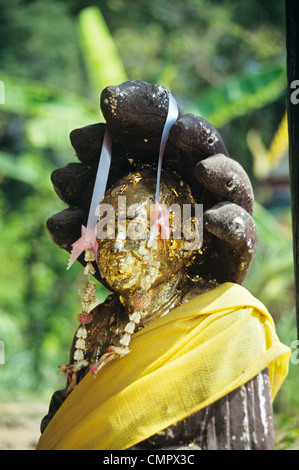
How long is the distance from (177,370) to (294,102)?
105cm

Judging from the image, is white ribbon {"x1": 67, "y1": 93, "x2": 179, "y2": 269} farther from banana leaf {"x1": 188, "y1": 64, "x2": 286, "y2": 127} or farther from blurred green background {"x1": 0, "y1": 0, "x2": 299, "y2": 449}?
banana leaf {"x1": 188, "y1": 64, "x2": 286, "y2": 127}

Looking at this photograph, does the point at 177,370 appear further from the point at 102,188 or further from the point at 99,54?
the point at 99,54

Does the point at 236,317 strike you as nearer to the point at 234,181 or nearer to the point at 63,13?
the point at 234,181

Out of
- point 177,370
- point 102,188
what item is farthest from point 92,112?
point 177,370

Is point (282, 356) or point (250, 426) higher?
point (282, 356)

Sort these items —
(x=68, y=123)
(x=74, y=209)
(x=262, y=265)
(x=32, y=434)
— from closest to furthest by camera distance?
(x=74, y=209) → (x=32, y=434) → (x=68, y=123) → (x=262, y=265)

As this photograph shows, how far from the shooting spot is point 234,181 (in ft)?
6.16

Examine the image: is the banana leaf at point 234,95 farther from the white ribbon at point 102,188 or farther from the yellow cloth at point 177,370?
the yellow cloth at point 177,370

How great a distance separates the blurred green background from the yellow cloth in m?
1.91

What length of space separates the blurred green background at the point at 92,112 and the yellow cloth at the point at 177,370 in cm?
191

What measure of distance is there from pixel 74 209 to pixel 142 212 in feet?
1.31

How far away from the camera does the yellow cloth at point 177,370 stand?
5.66ft

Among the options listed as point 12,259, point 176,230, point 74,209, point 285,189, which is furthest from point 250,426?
point 285,189

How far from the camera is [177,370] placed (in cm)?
177
